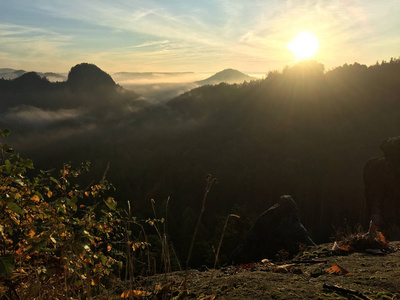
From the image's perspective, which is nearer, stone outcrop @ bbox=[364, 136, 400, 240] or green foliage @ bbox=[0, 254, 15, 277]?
green foliage @ bbox=[0, 254, 15, 277]

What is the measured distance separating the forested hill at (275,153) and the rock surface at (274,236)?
41.6 metres

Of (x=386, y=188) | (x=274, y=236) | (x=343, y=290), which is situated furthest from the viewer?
(x=386, y=188)

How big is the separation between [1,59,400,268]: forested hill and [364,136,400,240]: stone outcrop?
3445 centimetres

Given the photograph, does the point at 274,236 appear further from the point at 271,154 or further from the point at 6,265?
the point at 271,154

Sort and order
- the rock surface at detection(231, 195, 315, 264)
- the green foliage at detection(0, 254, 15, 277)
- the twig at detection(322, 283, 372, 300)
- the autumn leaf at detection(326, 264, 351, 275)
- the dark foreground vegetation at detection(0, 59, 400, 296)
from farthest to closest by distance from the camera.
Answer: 1. the dark foreground vegetation at detection(0, 59, 400, 296)
2. the rock surface at detection(231, 195, 315, 264)
3. the autumn leaf at detection(326, 264, 351, 275)
4. the twig at detection(322, 283, 372, 300)
5. the green foliage at detection(0, 254, 15, 277)

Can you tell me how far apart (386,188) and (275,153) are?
9877 cm

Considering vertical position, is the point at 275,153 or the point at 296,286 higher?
the point at 296,286

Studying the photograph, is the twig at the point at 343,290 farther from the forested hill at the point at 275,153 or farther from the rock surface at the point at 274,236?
the forested hill at the point at 275,153

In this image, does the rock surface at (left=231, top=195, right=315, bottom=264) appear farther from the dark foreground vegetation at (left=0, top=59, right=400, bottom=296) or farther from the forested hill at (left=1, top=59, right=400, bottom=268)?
the forested hill at (left=1, top=59, right=400, bottom=268)

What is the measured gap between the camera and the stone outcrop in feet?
51.2

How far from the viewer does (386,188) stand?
17.5 meters

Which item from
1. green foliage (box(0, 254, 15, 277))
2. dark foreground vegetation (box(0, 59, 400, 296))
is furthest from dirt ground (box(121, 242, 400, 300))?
dark foreground vegetation (box(0, 59, 400, 296))

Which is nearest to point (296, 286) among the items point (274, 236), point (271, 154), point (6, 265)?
point (6, 265)

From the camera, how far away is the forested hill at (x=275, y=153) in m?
83.1
